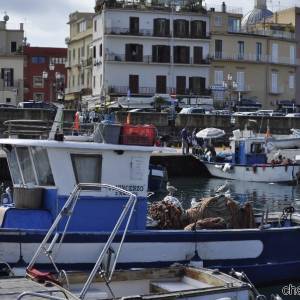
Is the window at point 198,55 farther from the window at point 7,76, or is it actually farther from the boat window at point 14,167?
the boat window at point 14,167

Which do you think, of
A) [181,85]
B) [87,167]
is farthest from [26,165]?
[181,85]

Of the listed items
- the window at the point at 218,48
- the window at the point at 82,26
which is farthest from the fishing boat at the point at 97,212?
the window at the point at 82,26

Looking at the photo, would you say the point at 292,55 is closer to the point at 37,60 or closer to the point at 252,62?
the point at 252,62

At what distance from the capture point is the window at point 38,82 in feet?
278

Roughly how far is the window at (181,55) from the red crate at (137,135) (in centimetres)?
5611

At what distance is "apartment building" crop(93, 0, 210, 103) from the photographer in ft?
223

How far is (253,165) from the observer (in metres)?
37.5

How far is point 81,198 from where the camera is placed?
44.2 ft

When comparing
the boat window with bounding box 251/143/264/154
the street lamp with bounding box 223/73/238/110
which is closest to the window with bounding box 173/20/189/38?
the street lamp with bounding box 223/73/238/110

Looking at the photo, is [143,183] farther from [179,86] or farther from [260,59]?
[260,59]

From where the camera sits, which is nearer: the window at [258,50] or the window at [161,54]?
the window at [161,54]

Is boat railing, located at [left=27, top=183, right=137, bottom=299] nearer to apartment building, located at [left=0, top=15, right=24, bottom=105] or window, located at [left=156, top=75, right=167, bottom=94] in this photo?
window, located at [left=156, top=75, right=167, bottom=94]

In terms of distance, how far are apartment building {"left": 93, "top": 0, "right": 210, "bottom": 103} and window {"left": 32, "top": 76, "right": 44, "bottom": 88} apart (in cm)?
1569

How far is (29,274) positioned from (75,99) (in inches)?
2653
